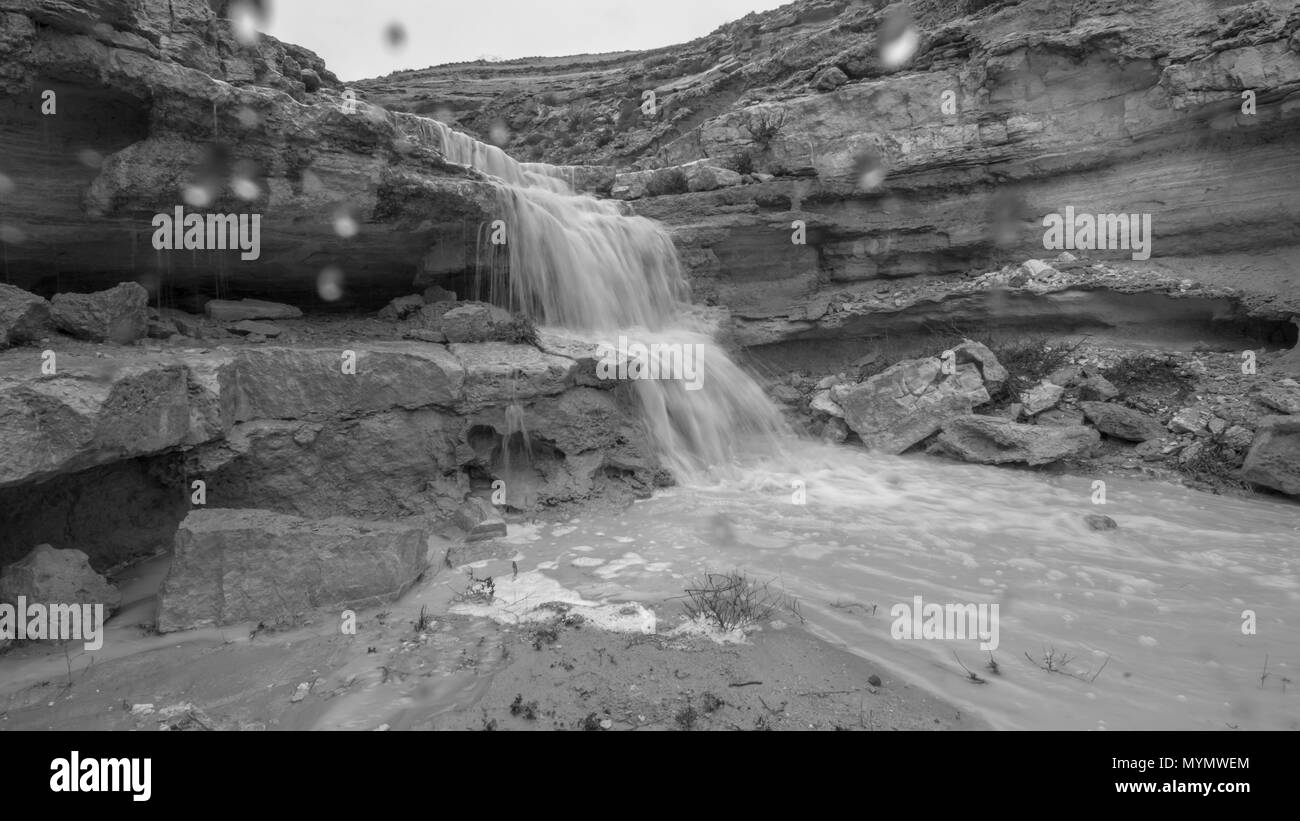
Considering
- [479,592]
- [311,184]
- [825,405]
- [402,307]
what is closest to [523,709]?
[479,592]

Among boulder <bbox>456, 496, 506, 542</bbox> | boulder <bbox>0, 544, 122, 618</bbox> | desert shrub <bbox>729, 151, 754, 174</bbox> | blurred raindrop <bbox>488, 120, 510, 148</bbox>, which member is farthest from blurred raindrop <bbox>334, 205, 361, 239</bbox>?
blurred raindrop <bbox>488, 120, 510, 148</bbox>

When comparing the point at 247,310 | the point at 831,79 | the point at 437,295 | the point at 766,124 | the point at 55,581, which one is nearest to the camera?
the point at 55,581

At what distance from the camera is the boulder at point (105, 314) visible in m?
5.73

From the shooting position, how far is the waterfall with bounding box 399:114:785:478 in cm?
920

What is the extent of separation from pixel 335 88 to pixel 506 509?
13.8 m

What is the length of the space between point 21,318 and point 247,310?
103 inches

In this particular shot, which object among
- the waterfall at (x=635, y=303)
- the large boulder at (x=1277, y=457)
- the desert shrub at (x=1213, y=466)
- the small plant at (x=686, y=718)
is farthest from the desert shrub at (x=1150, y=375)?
the small plant at (x=686, y=718)

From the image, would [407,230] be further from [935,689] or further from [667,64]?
[667,64]

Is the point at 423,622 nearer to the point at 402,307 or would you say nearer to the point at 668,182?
the point at 402,307

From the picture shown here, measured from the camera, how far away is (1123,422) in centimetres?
898

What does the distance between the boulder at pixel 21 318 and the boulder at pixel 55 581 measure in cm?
184

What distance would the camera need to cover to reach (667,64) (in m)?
22.4

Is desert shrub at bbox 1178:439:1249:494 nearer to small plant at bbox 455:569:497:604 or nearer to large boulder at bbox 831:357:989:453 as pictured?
large boulder at bbox 831:357:989:453

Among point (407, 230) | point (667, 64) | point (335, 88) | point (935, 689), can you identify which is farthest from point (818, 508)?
point (667, 64)
